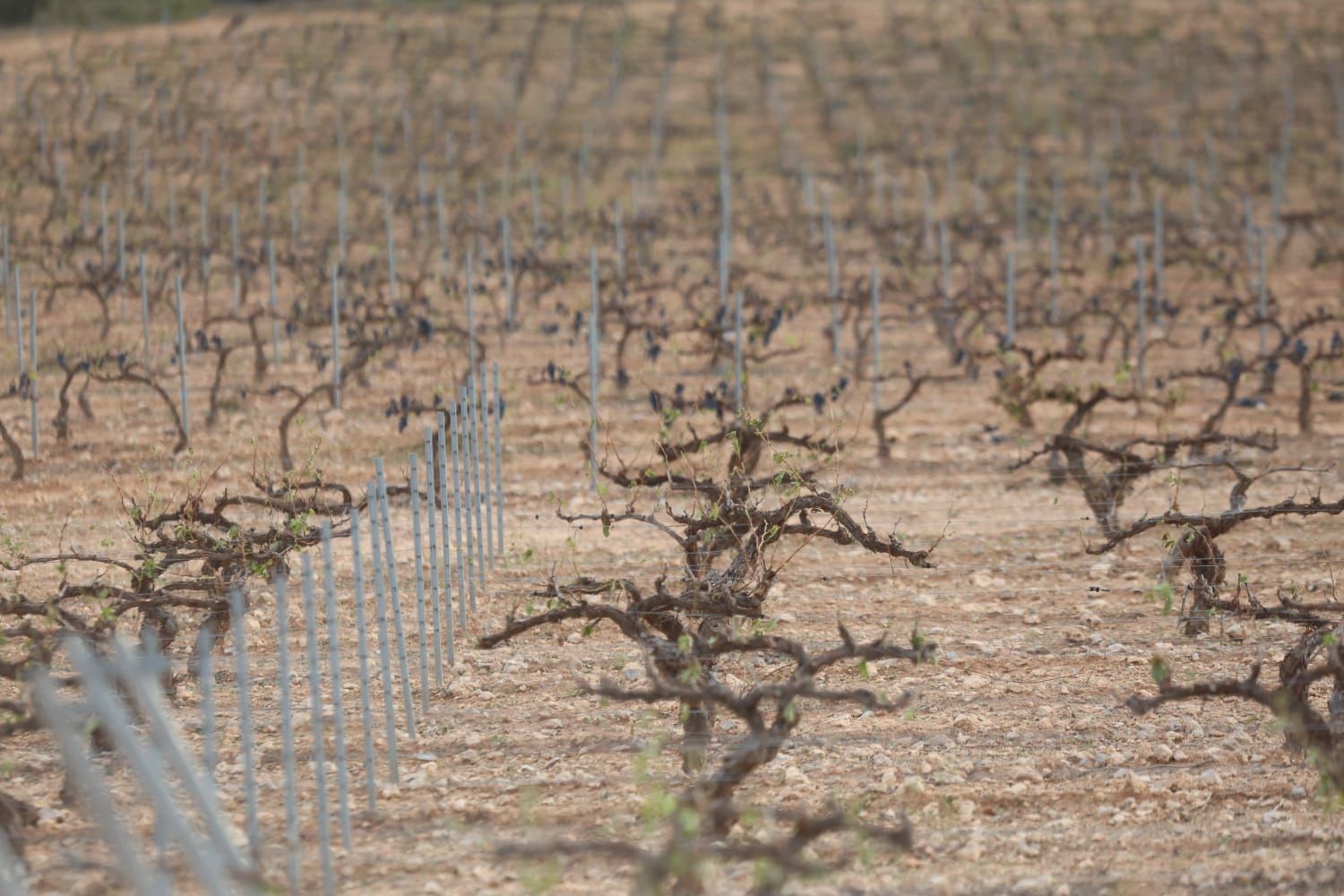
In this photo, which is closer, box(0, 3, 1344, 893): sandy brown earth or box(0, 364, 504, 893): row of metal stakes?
box(0, 364, 504, 893): row of metal stakes

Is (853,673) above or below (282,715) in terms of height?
below

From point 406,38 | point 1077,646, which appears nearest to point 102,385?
point 1077,646

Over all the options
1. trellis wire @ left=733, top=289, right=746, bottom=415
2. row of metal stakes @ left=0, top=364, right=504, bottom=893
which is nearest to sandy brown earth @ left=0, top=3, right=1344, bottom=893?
row of metal stakes @ left=0, top=364, right=504, bottom=893

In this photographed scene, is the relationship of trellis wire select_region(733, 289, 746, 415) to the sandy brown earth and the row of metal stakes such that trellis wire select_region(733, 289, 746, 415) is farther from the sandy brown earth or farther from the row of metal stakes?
the row of metal stakes

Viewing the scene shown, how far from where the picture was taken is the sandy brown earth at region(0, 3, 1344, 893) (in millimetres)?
4973

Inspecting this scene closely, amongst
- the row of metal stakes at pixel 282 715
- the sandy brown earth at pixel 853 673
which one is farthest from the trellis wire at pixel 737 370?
the row of metal stakes at pixel 282 715

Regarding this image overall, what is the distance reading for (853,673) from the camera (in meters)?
6.80

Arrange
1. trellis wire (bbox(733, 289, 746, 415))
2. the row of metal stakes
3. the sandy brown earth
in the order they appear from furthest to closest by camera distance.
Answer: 1. trellis wire (bbox(733, 289, 746, 415))
2. the sandy brown earth
3. the row of metal stakes

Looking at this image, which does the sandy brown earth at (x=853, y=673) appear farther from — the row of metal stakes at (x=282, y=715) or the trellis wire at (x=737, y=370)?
the trellis wire at (x=737, y=370)

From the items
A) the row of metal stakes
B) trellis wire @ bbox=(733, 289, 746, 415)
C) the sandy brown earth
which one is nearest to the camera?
the row of metal stakes

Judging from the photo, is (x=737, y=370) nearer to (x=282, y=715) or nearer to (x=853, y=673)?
(x=853, y=673)

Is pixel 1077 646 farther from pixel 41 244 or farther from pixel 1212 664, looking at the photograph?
pixel 41 244

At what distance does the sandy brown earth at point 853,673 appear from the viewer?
497cm

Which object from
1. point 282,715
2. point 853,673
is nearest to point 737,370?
point 853,673
